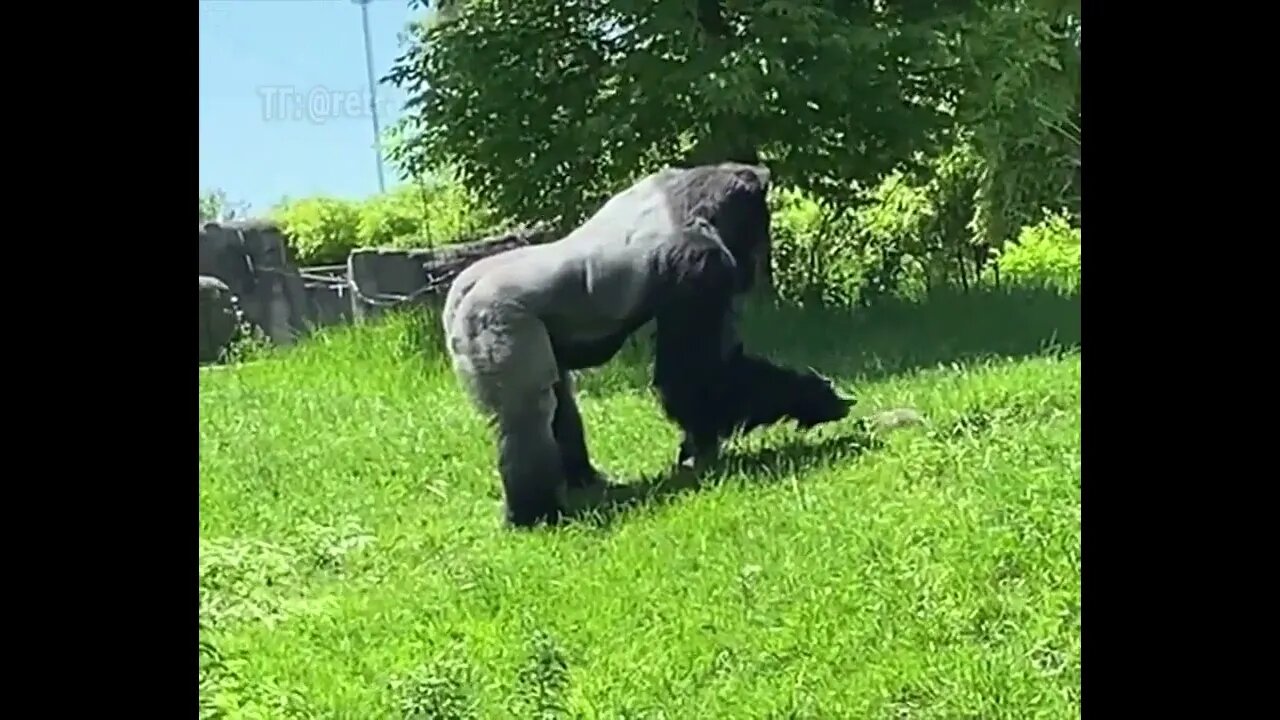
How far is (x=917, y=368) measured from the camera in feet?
8.59

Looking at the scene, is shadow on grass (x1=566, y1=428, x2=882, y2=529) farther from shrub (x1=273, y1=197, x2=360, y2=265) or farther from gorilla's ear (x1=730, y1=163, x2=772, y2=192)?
shrub (x1=273, y1=197, x2=360, y2=265)

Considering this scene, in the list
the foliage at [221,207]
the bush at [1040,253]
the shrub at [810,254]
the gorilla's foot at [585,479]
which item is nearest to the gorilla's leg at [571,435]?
the gorilla's foot at [585,479]

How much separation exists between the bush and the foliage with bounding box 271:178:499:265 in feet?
3.03

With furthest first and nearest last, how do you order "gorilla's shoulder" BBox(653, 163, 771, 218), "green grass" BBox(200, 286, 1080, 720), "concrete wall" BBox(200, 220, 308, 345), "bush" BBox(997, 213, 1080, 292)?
"bush" BBox(997, 213, 1080, 292) < "gorilla's shoulder" BBox(653, 163, 771, 218) < "concrete wall" BBox(200, 220, 308, 345) < "green grass" BBox(200, 286, 1080, 720)

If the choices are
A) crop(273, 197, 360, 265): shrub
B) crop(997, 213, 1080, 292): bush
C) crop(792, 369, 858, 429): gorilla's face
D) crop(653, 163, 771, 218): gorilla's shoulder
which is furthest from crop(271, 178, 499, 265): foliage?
crop(997, 213, 1080, 292): bush

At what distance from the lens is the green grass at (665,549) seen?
200cm

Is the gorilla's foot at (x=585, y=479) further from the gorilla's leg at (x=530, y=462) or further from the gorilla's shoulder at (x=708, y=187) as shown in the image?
the gorilla's shoulder at (x=708, y=187)

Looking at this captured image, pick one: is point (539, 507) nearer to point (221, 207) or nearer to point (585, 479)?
point (585, 479)

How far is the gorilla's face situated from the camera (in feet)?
8.20

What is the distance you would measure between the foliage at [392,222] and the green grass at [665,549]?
0.51ft
